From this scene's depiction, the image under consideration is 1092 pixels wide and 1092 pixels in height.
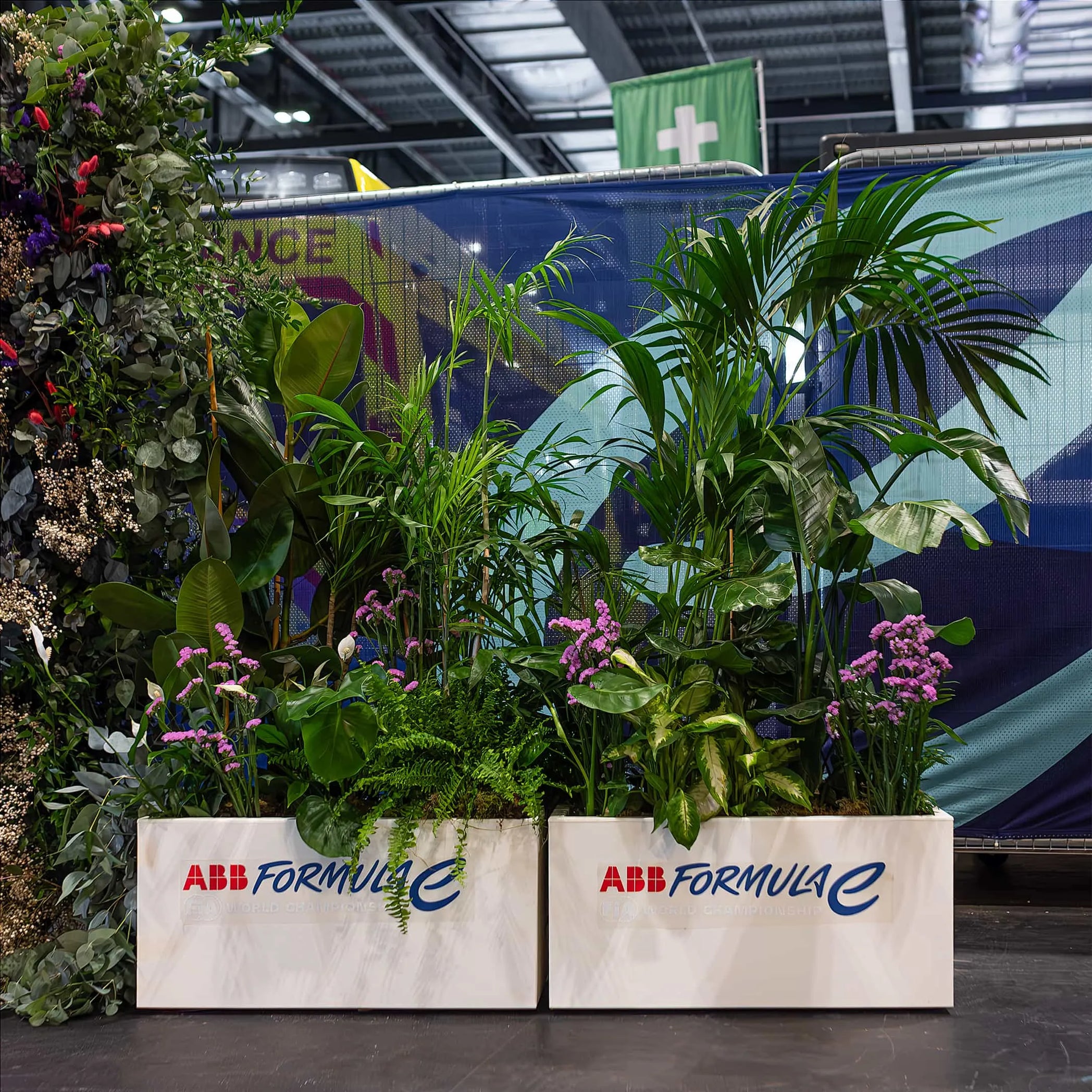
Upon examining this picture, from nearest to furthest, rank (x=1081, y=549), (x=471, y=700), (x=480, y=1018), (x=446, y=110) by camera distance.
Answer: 1. (x=480, y=1018)
2. (x=471, y=700)
3. (x=1081, y=549)
4. (x=446, y=110)

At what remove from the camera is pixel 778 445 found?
7.10 feet

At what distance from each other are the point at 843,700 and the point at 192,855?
140 centimetres

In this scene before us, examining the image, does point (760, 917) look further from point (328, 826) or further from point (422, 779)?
point (328, 826)

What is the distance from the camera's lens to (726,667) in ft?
7.46

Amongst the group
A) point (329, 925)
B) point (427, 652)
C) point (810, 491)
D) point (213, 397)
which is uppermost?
point (213, 397)

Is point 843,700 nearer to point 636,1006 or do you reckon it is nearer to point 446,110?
point 636,1006

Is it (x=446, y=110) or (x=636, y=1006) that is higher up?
(x=446, y=110)

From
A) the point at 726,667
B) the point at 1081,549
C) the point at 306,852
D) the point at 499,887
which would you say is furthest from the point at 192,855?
the point at 1081,549

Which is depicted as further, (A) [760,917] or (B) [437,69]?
(B) [437,69]

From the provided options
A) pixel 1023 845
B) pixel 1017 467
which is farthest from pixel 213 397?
pixel 1023 845

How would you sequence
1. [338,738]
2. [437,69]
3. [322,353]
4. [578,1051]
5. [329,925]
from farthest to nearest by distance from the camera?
[437,69]
[322,353]
[329,925]
[338,738]
[578,1051]

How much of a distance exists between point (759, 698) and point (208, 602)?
123 centimetres

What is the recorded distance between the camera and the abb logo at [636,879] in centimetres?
217

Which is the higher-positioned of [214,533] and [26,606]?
[214,533]
